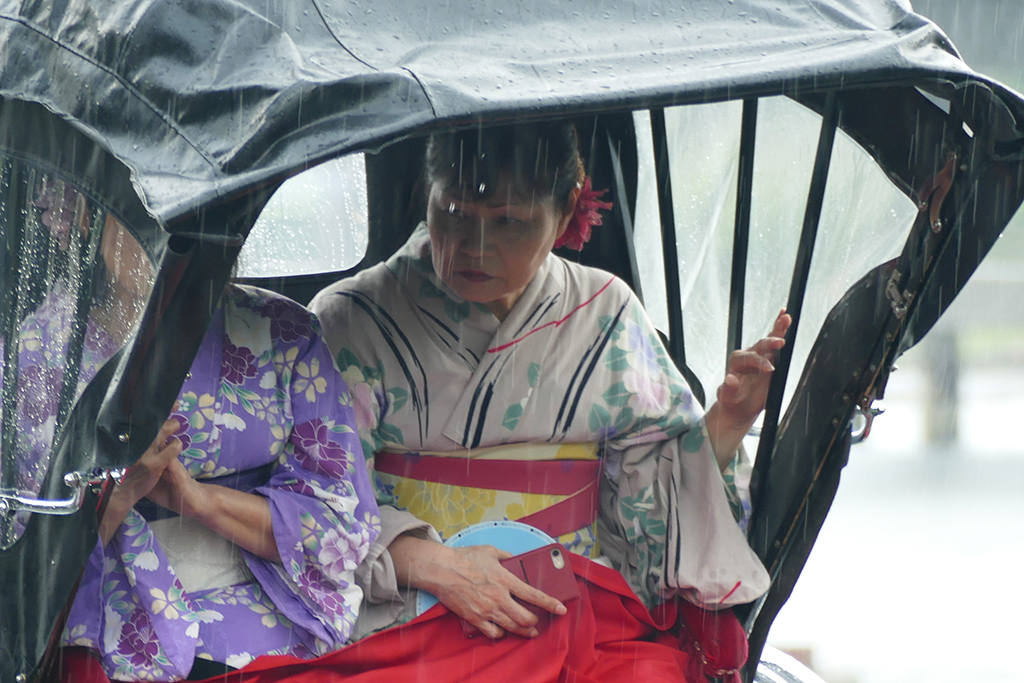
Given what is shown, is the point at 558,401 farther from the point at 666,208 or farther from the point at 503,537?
the point at 666,208

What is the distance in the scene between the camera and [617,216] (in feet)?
9.48

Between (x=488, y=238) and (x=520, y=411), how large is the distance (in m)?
0.39

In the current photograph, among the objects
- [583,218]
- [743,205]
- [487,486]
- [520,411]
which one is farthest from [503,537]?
[743,205]

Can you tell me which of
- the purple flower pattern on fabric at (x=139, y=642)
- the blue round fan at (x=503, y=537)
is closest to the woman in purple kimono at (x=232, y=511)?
the purple flower pattern on fabric at (x=139, y=642)

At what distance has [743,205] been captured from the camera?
92.3 inches

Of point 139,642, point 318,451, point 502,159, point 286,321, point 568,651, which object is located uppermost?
point 502,159

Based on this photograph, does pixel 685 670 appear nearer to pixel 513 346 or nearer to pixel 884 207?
pixel 513 346

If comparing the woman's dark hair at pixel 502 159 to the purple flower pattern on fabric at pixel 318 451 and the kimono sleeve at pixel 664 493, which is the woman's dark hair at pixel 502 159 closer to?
the kimono sleeve at pixel 664 493

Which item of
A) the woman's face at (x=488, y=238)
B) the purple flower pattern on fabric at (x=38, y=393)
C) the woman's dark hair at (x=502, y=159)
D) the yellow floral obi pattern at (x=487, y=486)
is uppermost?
the woman's dark hair at (x=502, y=159)

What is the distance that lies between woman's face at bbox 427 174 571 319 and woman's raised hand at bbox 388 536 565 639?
542 millimetres

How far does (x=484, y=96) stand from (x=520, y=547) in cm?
112

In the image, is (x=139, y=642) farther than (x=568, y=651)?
No

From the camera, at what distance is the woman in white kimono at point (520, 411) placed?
212 cm

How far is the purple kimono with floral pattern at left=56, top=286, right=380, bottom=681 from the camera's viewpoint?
1804 mm
